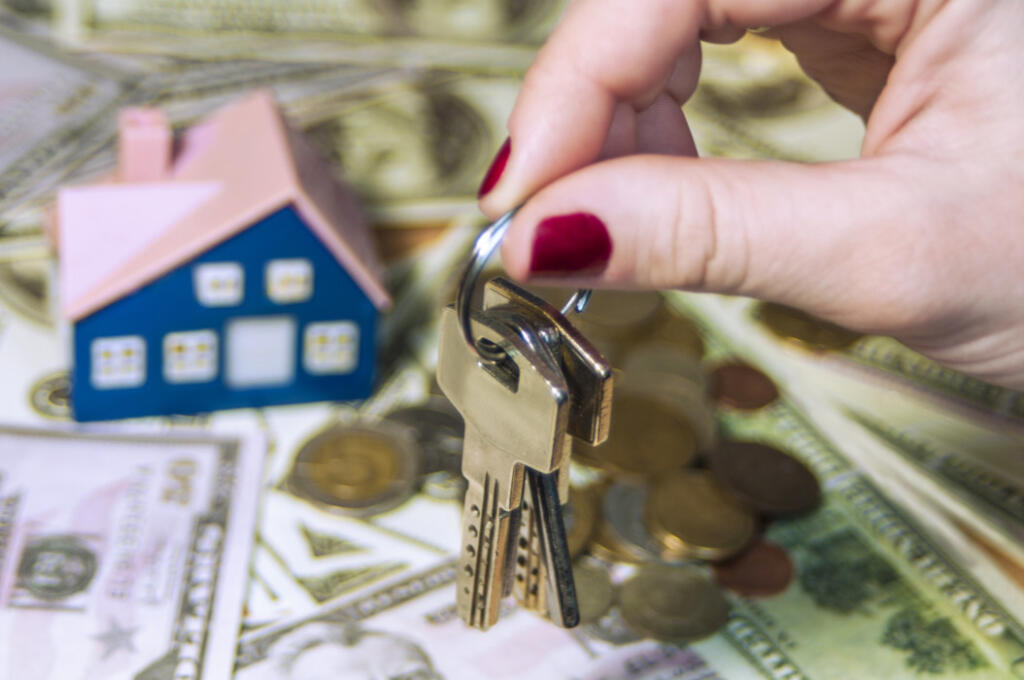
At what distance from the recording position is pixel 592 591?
0.89 meters

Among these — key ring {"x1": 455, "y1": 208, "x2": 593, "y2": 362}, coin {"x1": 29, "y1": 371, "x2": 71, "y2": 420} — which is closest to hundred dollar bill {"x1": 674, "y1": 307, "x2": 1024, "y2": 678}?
key ring {"x1": 455, "y1": 208, "x2": 593, "y2": 362}

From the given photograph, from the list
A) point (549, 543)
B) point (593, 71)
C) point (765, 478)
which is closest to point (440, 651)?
point (549, 543)

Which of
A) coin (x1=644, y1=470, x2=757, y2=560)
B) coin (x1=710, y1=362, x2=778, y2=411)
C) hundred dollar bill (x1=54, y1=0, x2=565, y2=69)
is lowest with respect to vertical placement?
coin (x1=644, y1=470, x2=757, y2=560)

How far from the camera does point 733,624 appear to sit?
884 mm

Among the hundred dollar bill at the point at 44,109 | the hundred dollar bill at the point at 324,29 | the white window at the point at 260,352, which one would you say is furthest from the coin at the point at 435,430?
the hundred dollar bill at the point at 324,29

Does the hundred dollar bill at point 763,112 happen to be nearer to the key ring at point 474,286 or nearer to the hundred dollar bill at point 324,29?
the hundred dollar bill at point 324,29

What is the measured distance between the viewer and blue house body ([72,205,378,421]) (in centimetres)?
96

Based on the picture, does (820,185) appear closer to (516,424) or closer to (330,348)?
(516,424)

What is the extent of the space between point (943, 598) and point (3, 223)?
3.50 ft

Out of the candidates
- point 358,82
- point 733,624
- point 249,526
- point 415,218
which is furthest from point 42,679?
point 358,82

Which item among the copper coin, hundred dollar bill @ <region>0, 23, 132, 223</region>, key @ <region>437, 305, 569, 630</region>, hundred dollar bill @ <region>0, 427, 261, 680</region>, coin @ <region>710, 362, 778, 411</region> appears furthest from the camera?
hundred dollar bill @ <region>0, 23, 132, 223</region>

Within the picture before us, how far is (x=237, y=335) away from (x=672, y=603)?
0.47 meters

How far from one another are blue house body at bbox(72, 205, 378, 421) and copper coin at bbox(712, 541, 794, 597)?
397 millimetres

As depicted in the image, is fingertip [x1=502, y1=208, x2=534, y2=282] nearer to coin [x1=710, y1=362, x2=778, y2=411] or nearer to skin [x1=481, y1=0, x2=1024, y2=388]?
skin [x1=481, y1=0, x2=1024, y2=388]
